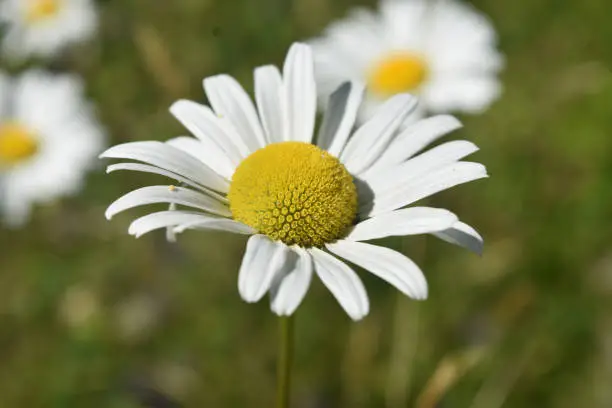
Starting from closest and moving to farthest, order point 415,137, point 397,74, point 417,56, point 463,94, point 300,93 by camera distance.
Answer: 1. point 415,137
2. point 300,93
3. point 463,94
4. point 397,74
5. point 417,56

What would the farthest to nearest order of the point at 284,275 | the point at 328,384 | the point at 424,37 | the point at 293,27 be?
the point at 293,27
the point at 424,37
the point at 328,384
the point at 284,275

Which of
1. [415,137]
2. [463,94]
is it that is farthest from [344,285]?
[463,94]

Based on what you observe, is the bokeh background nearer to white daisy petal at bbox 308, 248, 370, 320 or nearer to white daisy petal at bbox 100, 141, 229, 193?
white daisy petal at bbox 100, 141, 229, 193

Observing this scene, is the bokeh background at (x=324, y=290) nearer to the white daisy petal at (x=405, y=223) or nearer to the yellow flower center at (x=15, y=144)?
the yellow flower center at (x=15, y=144)

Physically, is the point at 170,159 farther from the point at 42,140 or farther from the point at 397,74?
the point at 42,140

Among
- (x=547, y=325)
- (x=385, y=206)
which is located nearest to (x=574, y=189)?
(x=547, y=325)

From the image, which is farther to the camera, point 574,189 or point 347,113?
point 574,189

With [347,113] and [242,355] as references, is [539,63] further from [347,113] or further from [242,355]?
[347,113]
